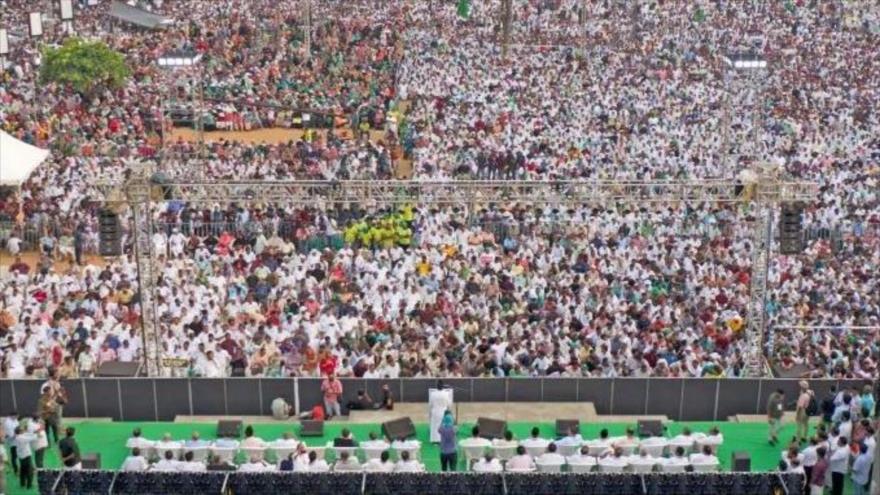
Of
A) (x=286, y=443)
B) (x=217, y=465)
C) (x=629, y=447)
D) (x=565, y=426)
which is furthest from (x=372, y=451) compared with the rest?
(x=629, y=447)

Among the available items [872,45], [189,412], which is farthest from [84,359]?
[872,45]

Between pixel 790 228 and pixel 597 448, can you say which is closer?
pixel 597 448

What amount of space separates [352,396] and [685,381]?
190 inches

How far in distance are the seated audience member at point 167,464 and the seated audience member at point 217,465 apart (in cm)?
41

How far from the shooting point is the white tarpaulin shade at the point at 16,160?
2911cm

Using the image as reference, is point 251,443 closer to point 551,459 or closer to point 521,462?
point 521,462

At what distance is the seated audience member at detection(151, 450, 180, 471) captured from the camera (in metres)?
17.7

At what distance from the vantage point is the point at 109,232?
72.0ft

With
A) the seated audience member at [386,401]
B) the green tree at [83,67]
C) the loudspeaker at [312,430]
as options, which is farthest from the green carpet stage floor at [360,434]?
the green tree at [83,67]

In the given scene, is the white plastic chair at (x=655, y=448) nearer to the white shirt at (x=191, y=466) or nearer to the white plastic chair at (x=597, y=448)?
the white plastic chair at (x=597, y=448)

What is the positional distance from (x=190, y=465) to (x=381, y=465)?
92.7 inches

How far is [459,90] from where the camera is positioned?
3859 cm

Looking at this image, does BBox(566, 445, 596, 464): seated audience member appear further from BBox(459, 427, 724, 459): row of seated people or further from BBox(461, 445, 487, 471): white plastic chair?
BBox(461, 445, 487, 471): white plastic chair

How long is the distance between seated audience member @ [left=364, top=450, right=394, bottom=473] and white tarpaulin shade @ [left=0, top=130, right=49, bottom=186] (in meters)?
14.1
